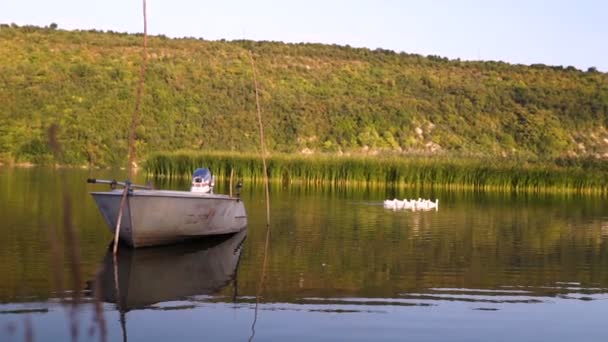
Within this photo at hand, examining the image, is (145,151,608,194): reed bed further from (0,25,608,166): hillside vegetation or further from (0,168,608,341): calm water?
(0,168,608,341): calm water

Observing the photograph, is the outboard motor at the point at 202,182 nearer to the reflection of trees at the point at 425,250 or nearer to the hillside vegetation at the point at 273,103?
the reflection of trees at the point at 425,250

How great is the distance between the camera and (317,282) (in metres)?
12.0

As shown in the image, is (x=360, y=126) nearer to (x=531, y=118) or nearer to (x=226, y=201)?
(x=531, y=118)

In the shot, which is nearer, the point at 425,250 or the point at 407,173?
the point at 425,250

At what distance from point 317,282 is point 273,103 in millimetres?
58582

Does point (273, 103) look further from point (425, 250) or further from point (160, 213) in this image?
point (160, 213)

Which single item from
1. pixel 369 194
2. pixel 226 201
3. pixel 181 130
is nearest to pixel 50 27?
pixel 181 130

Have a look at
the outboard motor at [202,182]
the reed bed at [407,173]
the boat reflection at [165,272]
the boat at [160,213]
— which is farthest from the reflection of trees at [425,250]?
the reed bed at [407,173]

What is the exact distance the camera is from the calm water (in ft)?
29.2

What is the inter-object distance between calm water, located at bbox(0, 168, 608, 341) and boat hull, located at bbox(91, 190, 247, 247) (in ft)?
0.79

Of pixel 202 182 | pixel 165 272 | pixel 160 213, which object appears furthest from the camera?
pixel 202 182

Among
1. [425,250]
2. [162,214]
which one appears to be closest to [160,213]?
[162,214]

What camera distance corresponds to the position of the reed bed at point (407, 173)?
129ft

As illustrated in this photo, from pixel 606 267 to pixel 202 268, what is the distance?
17.4 feet
